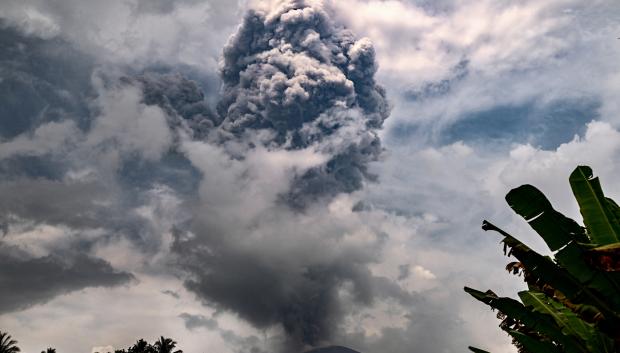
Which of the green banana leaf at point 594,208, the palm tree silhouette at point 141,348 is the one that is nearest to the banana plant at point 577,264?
the green banana leaf at point 594,208

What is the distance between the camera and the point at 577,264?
5.31 meters

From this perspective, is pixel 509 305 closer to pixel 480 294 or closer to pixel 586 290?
pixel 480 294

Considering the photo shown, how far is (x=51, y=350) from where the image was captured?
47000mm

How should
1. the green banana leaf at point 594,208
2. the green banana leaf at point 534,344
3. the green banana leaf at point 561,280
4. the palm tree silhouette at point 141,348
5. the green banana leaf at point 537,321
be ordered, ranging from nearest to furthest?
the green banana leaf at point 561,280
the green banana leaf at point 594,208
the green banana leaf at point 537,321
the green banana leaf at point 534,344
the palm tree silhouette at point 141,348

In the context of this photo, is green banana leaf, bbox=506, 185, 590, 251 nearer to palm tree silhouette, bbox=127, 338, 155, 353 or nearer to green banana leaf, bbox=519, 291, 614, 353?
green banana leaf, bbox=519, 291, 614, 353

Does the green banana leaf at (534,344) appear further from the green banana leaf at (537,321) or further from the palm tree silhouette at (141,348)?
the palm tree silhouette at (141,348)

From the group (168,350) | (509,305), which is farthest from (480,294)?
(168,350)

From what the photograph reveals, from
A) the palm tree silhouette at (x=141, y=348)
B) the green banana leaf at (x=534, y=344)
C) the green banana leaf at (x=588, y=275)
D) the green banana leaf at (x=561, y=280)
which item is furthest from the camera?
the palm tree silhouette at (x=141, y=348)

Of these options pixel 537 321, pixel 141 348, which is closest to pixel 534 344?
pixel 537 321

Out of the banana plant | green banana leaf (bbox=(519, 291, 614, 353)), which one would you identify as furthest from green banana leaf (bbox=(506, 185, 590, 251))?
green banana leaf (bbox=(519, 291, 614, 353))

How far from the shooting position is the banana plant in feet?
17.1

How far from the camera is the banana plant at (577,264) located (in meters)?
5.21

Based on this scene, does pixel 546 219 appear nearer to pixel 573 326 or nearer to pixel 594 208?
pixel 594 208

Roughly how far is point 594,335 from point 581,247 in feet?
5.27
